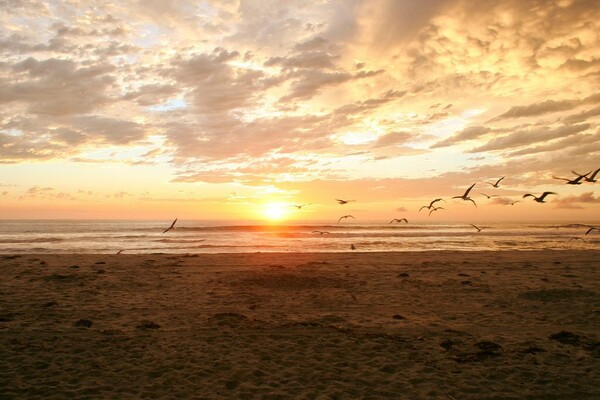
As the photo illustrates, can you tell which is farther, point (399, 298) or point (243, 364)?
point (399, 298)

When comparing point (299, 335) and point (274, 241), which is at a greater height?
point (274, 241)

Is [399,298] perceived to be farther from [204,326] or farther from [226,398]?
[226,398]

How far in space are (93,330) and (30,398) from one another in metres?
3.93

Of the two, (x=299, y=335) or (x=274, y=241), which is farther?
(x=274, y=241)

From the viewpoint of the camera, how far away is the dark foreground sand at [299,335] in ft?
23.5

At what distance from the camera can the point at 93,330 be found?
407 inches

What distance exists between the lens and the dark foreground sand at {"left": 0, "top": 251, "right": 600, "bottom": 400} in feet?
23.5

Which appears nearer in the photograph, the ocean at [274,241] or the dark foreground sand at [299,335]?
the dark foreground sand at [299,335]

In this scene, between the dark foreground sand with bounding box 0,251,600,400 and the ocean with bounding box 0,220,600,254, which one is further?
the ocean with bounding box 0,220,600,254

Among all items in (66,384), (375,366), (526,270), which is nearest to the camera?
(66,384)

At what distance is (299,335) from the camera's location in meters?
10.1

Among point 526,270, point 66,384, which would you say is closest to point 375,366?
point 66,384

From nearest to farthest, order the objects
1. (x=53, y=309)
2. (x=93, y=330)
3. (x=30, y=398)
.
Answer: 1. (x=30, y=398)
2. (x=93, y=330)
3. (x=53, y=309)

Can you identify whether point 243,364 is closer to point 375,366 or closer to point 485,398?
point 375,366
